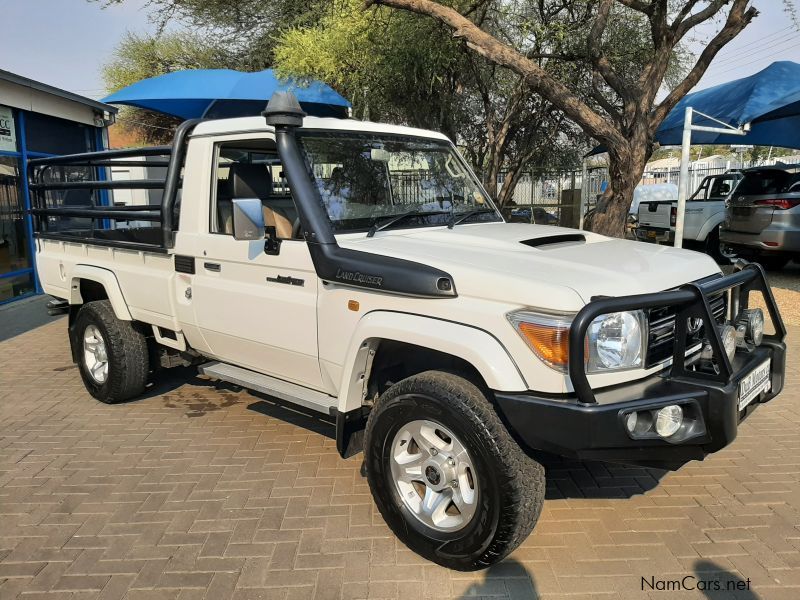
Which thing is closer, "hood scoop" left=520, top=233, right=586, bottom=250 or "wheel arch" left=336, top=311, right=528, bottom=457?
"wheel arch" left=336, top=311, right=528, bottom=457

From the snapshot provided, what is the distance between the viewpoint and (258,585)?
9.23ft

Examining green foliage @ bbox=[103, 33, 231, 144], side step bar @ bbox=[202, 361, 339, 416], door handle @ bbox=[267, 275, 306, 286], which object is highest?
green foliage @ bbox=[103, 33, 231, 144]

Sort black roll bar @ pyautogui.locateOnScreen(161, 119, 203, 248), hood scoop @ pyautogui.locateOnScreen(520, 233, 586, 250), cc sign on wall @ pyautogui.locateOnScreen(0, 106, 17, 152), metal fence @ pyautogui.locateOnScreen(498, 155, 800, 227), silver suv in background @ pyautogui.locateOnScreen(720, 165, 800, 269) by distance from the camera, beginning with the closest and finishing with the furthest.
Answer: hood scoop @ pyautogui.locateOnScreen(520, 233, 586, 250) < black roll bar @ pyautogui.locateOnScreen(161, 119, 203, 248) < cc sign on wall @ pyautogui.locateOnScreen(0, 106, 17, 152) < silver suv in background @ pyautogui.locateOnScreen(720, 165, 800, 269) < metal fence @ pyautogui.locateOnScreen(498, 155, 800, 227)

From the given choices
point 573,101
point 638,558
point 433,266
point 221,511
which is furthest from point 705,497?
point 573,101

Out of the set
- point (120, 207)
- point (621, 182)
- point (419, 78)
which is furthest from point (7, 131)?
point (621, 182)

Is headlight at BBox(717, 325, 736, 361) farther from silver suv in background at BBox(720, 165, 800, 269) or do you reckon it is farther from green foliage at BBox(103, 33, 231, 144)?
green foliage at BBox(103, 33, 231, 144)

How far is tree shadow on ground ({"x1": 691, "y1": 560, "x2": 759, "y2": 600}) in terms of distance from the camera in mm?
2707

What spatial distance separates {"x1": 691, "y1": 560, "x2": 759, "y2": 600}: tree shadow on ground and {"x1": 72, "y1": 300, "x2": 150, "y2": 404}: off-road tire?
4139 millimetres

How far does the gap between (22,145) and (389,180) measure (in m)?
8.73

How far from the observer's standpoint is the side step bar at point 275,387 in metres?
3.40

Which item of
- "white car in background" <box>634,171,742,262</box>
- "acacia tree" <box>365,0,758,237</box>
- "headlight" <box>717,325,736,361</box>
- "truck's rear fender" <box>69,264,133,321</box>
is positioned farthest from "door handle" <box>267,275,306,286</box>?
"white car in background" <box>634,171,742,262</box>

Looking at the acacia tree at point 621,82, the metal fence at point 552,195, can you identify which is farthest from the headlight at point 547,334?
the metal fence at point 552,195

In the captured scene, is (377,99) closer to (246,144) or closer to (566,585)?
(246,144)

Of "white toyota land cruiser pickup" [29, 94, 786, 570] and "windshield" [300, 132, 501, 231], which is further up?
"windshield" [300, 132, 501, 231]
